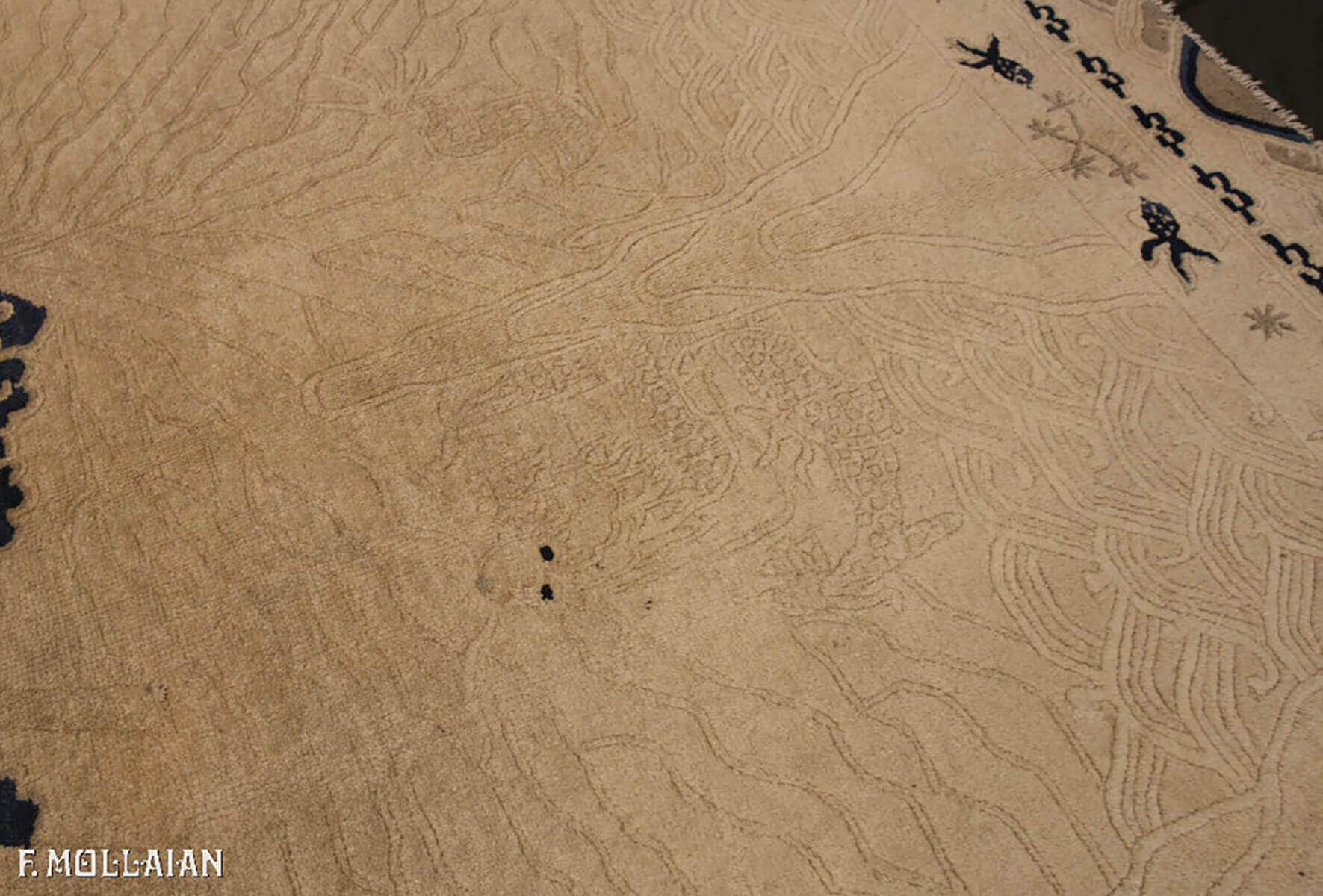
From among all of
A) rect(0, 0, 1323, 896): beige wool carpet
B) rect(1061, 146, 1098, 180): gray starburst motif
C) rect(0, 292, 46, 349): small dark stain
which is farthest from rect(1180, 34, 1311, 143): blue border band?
rect(0, 292, 46, 349): small dark stain

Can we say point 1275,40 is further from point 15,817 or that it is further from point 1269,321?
point 15,817

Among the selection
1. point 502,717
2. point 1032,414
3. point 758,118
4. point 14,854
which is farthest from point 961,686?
point 14,854

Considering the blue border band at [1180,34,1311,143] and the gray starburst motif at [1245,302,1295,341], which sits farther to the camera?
the blue border band at [1180,34,1311,143]

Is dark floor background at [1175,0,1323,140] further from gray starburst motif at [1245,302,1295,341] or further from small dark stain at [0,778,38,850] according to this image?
small dark stain at [0,778,38,850]

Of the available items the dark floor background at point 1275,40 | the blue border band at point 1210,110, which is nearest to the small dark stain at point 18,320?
the blue border band at point 1210,110

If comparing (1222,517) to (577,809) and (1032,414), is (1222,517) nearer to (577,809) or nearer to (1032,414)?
(1032,414)

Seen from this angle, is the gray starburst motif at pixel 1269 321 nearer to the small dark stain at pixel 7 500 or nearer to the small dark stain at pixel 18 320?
the small dark stain at pixel 7 500
